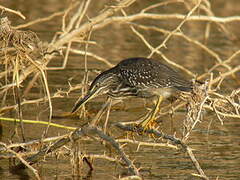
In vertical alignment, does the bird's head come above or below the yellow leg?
above

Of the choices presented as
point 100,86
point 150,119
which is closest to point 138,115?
point 100,86

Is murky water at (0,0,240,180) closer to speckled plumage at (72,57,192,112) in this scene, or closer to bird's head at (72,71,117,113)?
bird's head at (72,71,117,113)

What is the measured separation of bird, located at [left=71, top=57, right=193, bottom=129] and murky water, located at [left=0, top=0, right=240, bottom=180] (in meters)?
0.67

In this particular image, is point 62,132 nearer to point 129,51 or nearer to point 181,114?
point 181,114

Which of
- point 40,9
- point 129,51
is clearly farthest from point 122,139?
point 40,9

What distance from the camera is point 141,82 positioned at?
800 centimetres

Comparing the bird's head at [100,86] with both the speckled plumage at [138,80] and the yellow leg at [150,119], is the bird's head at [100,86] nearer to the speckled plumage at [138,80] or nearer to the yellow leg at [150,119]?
the speckled plumage at [138,80]

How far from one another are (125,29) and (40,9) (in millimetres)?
2364

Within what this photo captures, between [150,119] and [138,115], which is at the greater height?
[150,119]

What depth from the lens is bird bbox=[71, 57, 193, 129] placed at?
789cm

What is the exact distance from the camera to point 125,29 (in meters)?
17.1

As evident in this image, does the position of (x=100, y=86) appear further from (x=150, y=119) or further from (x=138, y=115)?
(x=138, y=115)

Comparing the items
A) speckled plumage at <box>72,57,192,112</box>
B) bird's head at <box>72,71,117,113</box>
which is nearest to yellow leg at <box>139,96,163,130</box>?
speckled plumage at <box>72,57,192,112</box>

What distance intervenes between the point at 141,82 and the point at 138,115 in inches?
110
